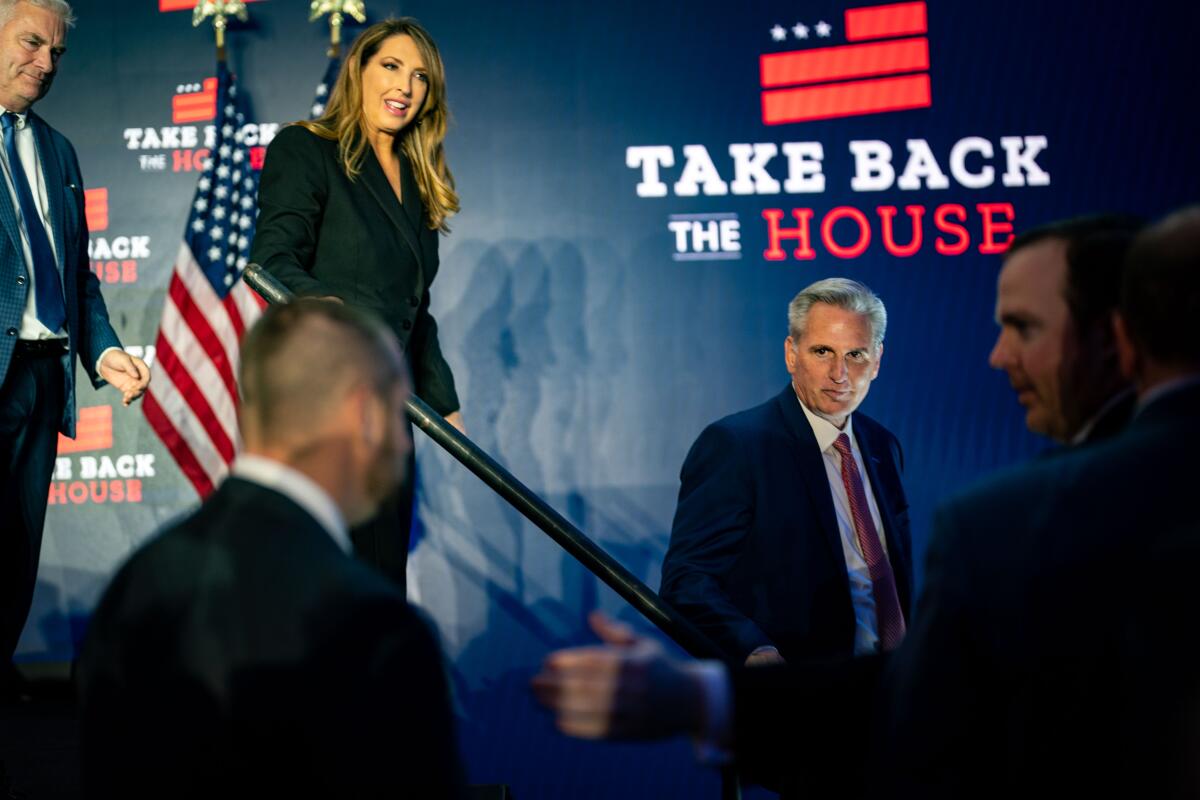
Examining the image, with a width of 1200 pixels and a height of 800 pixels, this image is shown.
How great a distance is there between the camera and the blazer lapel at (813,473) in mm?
2916

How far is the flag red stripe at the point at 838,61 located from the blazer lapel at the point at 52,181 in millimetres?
2877

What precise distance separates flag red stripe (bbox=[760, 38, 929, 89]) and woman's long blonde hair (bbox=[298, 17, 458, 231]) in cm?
231

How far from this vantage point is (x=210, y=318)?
14.8ft

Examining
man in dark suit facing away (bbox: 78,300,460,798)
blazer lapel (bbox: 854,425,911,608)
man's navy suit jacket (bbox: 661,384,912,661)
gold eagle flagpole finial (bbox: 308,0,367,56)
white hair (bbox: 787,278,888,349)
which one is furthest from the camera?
gold eagle flagpole finial (bbox: 308,0,367,56)

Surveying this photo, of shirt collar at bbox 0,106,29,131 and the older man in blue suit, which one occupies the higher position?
shirt collar at bbox 0,106,29,131

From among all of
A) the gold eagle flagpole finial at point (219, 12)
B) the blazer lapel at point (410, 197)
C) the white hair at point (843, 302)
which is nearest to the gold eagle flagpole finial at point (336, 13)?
the gold eagle flagpole finial at point (219, 12)

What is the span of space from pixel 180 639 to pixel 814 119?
4185mm

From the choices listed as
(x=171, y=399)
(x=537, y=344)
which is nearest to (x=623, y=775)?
(x=537, y=344)

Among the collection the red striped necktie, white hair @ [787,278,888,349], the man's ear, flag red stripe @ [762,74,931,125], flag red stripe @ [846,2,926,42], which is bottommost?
the red striped necktie

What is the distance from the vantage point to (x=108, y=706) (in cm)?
113

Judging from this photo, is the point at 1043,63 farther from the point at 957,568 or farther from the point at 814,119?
the point at 957,568

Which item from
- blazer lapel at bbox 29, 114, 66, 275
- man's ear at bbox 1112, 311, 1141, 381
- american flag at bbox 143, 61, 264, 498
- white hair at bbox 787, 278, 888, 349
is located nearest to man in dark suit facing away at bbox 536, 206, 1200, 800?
man's ear at bbox 1112, 311, 1141, 381

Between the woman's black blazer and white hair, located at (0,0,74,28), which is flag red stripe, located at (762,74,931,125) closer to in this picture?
the woman's black blazer

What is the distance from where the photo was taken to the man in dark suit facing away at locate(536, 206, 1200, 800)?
112 cm
